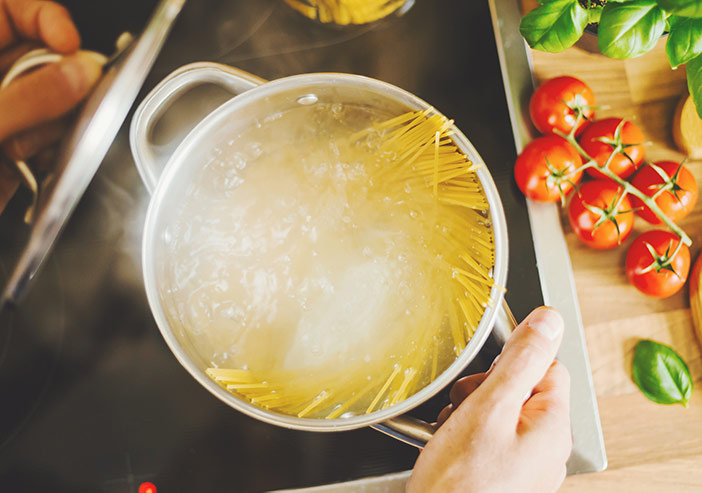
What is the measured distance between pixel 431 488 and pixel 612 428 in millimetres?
337

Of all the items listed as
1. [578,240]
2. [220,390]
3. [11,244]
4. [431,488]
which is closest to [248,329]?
[220,390]

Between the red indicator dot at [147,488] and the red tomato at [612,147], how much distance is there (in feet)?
2.49

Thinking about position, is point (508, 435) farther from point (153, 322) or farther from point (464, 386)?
point (153, 322)

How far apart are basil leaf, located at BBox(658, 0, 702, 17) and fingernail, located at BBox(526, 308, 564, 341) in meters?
0.32

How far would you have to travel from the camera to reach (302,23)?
0.75 m

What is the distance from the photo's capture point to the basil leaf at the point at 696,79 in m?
0.56

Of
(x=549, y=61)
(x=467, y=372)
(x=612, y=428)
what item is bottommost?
Result: (x=612, y=428)

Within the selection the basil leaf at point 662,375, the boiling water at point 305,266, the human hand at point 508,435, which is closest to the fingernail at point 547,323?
the human hand at point 508,435

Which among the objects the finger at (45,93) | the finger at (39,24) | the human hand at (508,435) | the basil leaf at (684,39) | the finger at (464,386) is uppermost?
the finger at (39,24)

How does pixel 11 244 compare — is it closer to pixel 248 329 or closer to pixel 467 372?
pixel 248 329

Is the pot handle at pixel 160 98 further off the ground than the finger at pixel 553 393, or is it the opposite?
the pot handle at pixel 160 98

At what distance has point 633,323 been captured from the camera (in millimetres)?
724

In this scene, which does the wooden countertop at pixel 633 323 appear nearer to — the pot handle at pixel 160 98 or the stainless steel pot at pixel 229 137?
the stainless steel pot at pixel 229 137

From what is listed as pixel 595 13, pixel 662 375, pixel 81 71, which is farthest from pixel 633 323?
pixel 81 71
